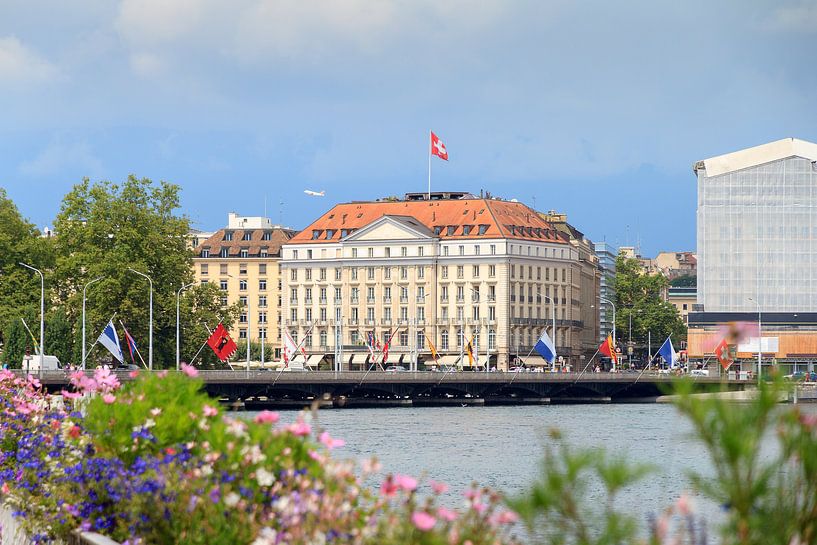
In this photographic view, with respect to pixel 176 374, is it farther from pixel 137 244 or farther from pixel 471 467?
pixel 137 244

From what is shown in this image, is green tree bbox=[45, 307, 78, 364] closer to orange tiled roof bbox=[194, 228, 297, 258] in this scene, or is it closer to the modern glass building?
the modern glass building

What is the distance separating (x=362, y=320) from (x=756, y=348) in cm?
4145

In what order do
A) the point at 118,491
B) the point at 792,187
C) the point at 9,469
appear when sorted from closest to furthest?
the point at 118,491, the point at 9,469, the point at 792,187

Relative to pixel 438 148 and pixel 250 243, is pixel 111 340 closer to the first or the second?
pixel 438 148

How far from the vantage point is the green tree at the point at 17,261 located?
4328 inches

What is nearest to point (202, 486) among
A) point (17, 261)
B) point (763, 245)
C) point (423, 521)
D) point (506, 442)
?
point (423, 521)

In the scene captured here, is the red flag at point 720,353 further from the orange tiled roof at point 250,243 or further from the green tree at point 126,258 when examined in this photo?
the orange tiled roof at point 250,243

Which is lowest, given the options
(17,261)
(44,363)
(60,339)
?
(44,363)

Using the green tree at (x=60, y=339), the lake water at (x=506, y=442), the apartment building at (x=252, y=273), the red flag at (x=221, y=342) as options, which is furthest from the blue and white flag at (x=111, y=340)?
the apartment building at (x=252, y=273)

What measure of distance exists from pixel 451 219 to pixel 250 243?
29.6 m

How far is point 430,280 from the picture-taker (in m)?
162

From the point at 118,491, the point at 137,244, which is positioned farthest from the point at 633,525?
the point at 137,244

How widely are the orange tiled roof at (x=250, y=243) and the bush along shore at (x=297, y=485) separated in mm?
160965

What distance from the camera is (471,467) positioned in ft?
163
